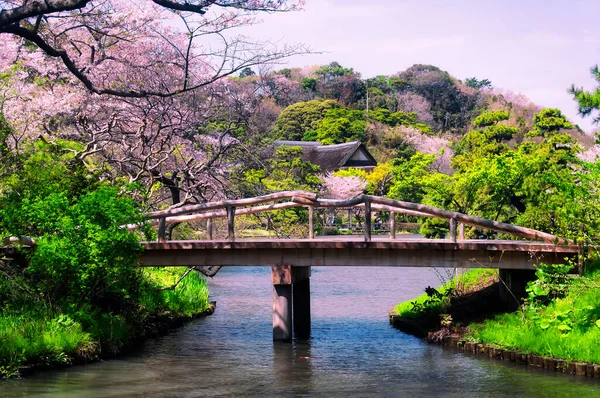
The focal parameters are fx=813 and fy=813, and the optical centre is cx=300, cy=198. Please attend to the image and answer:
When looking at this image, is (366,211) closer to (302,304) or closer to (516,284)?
(516,284)

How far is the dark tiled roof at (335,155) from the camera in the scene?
6278 cm

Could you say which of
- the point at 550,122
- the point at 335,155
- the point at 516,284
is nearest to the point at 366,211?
the point at 516,284

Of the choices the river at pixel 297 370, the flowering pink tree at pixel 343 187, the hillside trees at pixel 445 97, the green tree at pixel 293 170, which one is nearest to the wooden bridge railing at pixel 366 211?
the river at pixel 297 370

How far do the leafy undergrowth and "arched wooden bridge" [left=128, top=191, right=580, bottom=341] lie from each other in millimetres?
982

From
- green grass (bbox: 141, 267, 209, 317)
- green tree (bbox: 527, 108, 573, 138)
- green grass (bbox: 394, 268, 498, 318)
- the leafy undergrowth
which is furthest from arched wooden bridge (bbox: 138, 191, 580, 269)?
green tree (bbox: 527, 108, 573, 138)

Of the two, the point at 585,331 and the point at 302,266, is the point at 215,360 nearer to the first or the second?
the point at 302,266

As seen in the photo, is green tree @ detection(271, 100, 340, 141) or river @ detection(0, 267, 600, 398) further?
green tree @ detection(271, 100, 340, 141)

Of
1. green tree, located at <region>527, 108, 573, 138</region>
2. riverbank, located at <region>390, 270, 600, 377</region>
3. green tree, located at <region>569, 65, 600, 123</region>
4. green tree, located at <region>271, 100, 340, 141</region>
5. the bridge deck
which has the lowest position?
riverbank, located at <region>390, 270, 600, 377</region>

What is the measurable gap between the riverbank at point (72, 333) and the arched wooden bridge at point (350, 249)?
1.65m

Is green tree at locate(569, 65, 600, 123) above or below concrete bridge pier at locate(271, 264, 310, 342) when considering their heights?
above

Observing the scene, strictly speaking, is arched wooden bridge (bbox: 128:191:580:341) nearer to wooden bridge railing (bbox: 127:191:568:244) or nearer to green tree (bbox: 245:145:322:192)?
wooden bridge railing (bbox: 127:191:568:244)

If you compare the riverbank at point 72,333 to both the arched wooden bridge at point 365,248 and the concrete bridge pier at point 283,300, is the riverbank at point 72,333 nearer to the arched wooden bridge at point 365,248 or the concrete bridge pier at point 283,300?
the arched wooden bridge at point 365,248

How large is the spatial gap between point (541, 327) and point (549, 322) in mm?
195

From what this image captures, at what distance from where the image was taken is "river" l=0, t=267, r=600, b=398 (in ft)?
44.8
